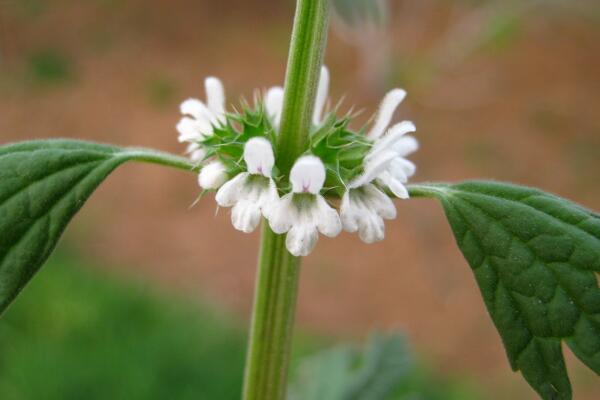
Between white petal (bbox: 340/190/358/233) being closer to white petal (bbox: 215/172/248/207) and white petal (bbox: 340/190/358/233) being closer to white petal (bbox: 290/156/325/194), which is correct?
Answer: white petal (bbox: 290/156/325/194)

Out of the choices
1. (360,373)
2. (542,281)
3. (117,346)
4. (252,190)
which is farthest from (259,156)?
(117,346)

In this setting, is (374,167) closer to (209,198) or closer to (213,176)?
(213,176)

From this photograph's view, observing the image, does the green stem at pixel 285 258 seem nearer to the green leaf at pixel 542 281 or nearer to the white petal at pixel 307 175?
the white petal at pixel 307 175

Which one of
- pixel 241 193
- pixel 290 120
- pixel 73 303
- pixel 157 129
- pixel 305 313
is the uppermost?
pixel 157 129

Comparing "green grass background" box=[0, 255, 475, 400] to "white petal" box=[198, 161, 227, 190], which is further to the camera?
"green grass background" box=[0, 255, 475, 400]

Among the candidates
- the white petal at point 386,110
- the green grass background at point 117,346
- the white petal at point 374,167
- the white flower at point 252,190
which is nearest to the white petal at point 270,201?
the white flower at point 252,190

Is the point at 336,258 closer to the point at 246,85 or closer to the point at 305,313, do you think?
the point at 305,313

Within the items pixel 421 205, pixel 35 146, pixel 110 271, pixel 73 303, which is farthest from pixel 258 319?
pixel 421 205

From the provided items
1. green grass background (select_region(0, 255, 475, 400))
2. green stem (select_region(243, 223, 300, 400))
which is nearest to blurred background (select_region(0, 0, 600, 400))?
green grass background (select_region(0, 255, 475, 400))
